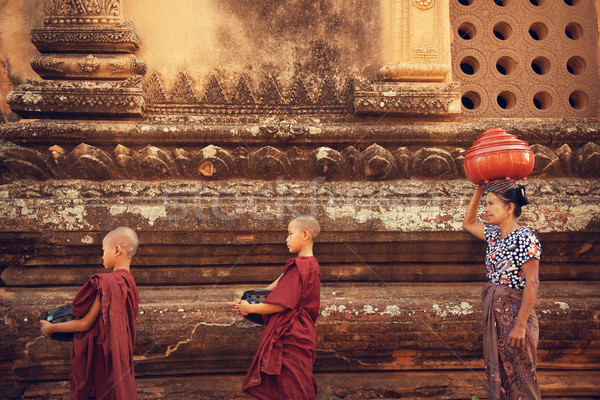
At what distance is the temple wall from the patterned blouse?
684 millimetres

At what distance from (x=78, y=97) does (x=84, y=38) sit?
1.48 ft

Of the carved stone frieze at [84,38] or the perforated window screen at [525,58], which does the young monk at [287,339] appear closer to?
the carved stone frieze at [84,38]

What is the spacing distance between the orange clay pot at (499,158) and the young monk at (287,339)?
1.13m

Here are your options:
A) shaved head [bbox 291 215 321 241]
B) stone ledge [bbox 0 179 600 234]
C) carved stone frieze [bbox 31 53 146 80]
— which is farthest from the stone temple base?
carved stone frieze [bbox 31 53 146 80]

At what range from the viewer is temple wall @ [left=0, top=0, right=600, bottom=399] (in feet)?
10.2

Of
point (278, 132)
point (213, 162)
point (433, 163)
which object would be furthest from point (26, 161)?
point (433, 163)

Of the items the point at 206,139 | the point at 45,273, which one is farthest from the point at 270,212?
the point at 45,273

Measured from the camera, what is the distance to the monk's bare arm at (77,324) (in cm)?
232

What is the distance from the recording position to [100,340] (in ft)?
7.87

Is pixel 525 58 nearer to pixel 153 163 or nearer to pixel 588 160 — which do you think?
pixel 588 160

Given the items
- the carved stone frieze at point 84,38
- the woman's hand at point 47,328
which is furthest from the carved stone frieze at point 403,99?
the woman's hand at point 47,328

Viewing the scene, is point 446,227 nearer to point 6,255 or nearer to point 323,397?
point 323,397

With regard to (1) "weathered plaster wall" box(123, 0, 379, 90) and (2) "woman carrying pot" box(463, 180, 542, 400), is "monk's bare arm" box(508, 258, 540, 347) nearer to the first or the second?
(2) "woman carrying pot" box(463, 180, 542, 400)

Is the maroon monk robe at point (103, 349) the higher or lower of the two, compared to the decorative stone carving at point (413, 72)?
lower
